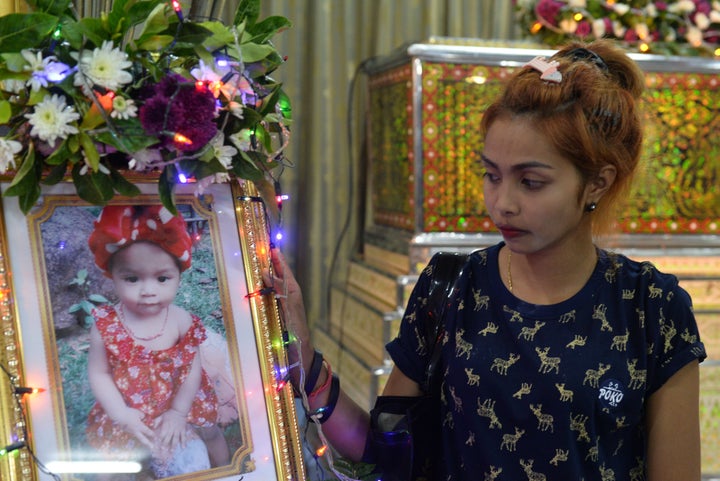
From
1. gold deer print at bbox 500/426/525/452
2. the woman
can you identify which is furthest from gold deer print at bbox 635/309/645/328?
gold deer print at bbox 500/426/525/452

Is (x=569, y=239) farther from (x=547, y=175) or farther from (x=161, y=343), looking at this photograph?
(x=161, y=343)

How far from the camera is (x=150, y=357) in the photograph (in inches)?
37.2

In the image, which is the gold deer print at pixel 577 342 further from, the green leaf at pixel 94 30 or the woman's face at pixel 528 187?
the green leaf at pixel 94 30

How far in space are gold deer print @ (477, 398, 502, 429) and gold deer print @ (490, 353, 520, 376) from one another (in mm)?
50

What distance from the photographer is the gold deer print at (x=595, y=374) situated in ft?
3.76

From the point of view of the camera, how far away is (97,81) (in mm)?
865

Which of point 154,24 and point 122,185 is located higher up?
point 154,24

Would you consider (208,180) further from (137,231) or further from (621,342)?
(621,342)

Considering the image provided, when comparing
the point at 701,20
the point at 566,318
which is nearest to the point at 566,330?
the point at 566,318

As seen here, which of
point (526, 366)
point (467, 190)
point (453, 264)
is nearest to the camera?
point (526, 366)

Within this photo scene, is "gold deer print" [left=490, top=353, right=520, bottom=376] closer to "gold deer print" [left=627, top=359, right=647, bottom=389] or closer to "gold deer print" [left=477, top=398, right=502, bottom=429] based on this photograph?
"gold deer print" [left=477, top=398, right=502, bottom=429]

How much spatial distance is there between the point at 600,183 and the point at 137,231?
70 cm

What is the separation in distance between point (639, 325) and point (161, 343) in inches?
28.5

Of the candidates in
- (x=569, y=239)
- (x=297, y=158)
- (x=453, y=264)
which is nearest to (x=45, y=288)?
(x=453, y=264)
